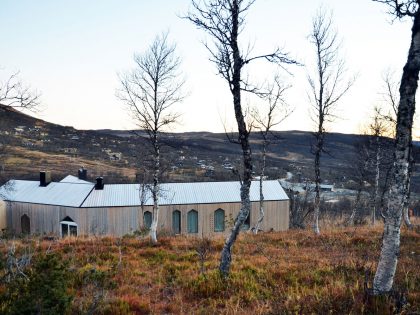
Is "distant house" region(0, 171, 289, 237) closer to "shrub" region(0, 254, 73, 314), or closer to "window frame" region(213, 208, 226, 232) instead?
"window frame" region(213, 208, 226, 232)

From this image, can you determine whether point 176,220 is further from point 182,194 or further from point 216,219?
point 216,219

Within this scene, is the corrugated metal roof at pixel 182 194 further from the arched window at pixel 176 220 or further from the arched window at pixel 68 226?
the arched window at pixel 68 226

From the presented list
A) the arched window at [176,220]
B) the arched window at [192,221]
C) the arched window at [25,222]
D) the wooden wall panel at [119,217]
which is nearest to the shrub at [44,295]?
the wooden wall panel at [119,217]

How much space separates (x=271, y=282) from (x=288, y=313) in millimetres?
2778

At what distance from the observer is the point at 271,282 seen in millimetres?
7949

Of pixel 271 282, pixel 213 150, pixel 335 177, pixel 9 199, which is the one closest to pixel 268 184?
pixel 9 199

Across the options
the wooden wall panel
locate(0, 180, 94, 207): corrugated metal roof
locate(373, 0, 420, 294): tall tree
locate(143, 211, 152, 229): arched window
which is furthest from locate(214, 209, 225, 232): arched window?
locate(373, 0, 420, 294): tall tree

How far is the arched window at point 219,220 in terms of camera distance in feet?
110

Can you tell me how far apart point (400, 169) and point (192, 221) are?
2840cm

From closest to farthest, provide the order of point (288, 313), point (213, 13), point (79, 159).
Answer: point (288, 313), point (213, 13), point (79, 159)

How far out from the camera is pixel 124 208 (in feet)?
101

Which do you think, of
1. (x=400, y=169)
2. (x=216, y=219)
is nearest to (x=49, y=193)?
(x=216, y=219)

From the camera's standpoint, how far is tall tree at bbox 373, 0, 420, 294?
5672 mm

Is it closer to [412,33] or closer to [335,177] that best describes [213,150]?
[335,177]
